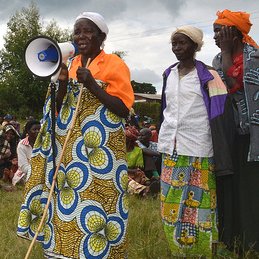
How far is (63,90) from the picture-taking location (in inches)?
125

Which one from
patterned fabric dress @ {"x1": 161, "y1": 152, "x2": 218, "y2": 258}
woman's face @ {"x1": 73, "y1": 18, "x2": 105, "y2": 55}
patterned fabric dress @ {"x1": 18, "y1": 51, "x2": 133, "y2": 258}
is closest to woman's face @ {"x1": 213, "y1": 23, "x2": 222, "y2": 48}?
patterned fabric dress @ {"x1": 161, "y1": 152, "x2": 218, "y2": 258}

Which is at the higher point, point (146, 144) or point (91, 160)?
point (146, 144)

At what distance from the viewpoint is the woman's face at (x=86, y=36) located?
3.19 metres

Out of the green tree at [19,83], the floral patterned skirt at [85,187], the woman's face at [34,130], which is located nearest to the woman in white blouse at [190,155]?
the floral patterned skirt at [85,187]

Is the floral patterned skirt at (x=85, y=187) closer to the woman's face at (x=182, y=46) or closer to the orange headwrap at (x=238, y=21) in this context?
the woman's face at (x=182, y=46)

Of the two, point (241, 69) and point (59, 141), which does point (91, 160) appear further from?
point (241, 69)

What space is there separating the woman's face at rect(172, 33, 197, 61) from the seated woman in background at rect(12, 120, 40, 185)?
12.1ft

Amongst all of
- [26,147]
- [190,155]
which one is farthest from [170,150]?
[26,147]

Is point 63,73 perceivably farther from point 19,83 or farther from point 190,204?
point 19,83

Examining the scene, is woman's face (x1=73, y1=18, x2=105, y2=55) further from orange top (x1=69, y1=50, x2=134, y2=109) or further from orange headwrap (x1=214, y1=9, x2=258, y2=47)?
orange headwrap (x1=214, y1=9, x2=258, y2=47)

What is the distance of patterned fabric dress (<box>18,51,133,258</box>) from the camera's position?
3021 millimetres

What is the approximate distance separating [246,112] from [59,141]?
4.39ft

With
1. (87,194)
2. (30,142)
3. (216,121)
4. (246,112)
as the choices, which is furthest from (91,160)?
(30,142)

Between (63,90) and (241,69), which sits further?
(241,69)
